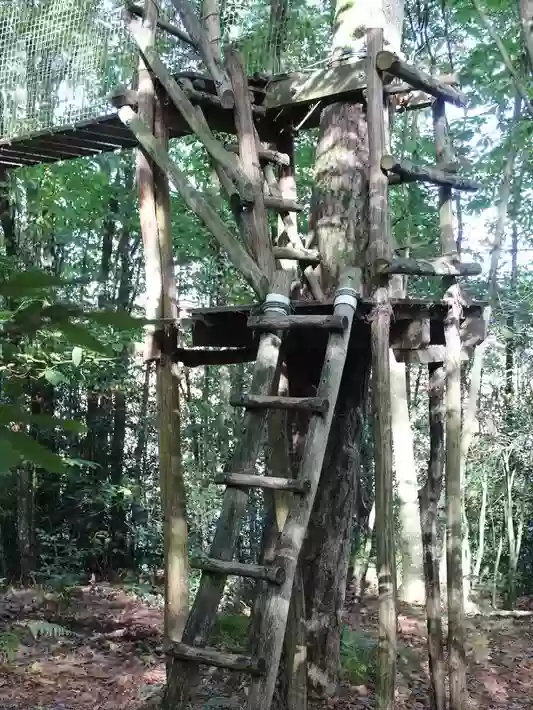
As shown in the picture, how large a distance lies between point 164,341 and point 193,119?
4.62 feet

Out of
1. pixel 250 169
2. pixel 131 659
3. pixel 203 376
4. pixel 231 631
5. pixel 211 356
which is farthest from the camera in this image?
pixel 203 376

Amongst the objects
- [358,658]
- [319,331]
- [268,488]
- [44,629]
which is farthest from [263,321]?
[44,629]

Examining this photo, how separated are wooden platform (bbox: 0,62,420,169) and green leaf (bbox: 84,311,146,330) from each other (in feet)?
13.7

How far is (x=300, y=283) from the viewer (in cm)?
545

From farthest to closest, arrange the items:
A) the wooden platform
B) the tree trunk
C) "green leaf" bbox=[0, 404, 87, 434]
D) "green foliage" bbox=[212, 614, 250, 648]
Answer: "green foliage" bbox=[212, 614, 250, 648]
the tree trunk
the wooden platform
"green leaf" bbox=[0, 404, 87, 434]

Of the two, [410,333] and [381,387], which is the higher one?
[410,333]

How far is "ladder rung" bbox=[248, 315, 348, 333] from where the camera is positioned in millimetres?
4090

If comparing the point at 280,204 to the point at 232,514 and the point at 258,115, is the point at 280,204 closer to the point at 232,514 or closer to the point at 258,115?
the point at 258,115

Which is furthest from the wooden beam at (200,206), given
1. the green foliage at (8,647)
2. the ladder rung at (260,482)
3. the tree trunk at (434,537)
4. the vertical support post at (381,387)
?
the green foliage at (8,647)

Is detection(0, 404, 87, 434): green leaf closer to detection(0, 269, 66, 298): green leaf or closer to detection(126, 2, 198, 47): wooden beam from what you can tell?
detection(0, 269, 66, 298): green leaf

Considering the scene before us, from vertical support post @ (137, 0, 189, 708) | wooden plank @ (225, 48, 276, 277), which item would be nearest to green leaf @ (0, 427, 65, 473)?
wooden plank @ (225, 48, 276, 277)

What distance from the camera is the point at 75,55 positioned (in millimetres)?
5406

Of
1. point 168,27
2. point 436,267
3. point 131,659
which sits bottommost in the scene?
point 131,659

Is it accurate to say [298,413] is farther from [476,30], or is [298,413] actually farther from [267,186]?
[476,30]
